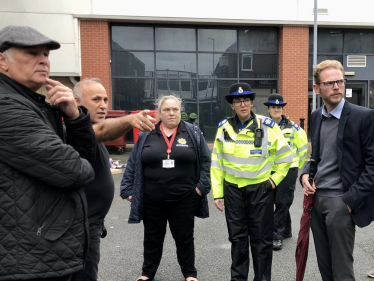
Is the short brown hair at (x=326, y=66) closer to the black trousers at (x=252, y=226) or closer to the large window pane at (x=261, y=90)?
the black trousers at (x=252, y=226)

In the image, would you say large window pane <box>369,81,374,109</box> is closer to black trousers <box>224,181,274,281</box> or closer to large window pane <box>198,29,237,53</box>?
large window pane <box>198,29,237,53</box>

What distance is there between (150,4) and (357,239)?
9.82 metres

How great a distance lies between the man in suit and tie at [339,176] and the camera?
2.53 meters

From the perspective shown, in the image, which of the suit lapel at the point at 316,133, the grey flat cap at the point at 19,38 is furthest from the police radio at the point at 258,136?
the grey flat cap at the point at 19,38

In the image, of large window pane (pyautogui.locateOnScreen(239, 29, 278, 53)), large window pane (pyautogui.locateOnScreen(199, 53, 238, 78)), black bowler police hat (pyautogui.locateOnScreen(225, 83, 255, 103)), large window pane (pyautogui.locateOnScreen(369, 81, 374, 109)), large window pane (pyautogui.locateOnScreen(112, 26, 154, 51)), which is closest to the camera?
black bowler police hat (pyautogui.locateOnScreen(225, 83, 255, 103))

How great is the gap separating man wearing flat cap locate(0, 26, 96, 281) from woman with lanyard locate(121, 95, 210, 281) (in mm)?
1867

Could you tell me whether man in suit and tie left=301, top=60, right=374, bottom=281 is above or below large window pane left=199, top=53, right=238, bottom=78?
below

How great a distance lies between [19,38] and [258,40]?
1216 cm

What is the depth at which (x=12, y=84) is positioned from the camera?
5.10 ft

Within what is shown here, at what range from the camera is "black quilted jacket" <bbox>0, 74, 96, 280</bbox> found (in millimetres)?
1453

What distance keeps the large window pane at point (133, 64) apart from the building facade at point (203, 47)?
35mm

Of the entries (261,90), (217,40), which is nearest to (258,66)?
(261,90)

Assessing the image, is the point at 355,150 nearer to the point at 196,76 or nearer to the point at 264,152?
the point at 264,152

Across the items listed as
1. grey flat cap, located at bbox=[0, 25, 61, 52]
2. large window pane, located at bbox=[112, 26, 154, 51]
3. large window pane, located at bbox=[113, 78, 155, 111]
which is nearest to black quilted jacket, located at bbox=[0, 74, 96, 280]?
grey flat cap, located at bbox=[0, 25, 61, 52]
